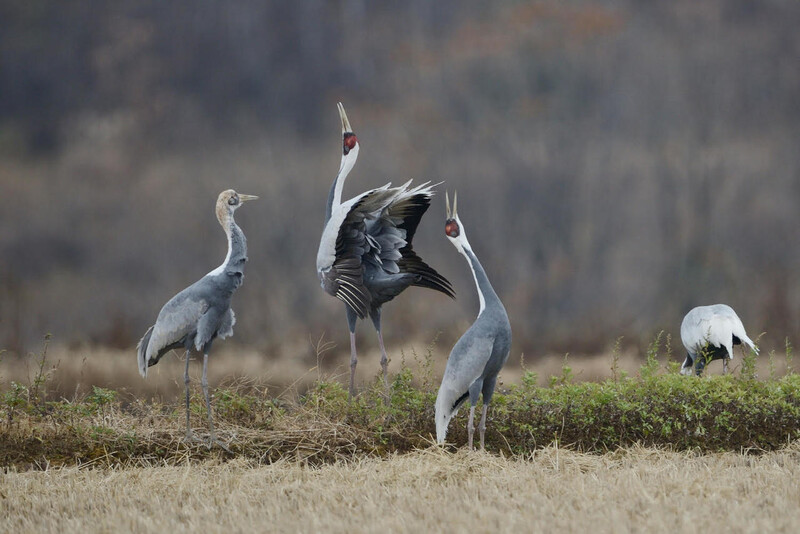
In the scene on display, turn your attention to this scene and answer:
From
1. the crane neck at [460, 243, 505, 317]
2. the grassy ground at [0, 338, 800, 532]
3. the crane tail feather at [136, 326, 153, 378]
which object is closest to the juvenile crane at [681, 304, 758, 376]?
the grassy ground at [0, 338, 800, 532]

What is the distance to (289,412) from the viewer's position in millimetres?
6605

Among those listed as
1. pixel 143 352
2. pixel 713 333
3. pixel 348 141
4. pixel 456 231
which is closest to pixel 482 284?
pixel 456 231

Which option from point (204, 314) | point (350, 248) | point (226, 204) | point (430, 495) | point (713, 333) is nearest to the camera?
point (430, 495)

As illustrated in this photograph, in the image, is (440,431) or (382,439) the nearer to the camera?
(440,431)

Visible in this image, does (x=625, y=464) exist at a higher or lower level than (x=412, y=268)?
lower

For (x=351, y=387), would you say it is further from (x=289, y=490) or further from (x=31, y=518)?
(x=31, y=518)

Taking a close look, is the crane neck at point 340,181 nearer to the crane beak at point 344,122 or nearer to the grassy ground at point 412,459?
the crane beak at point 344,122

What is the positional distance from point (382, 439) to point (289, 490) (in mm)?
1244

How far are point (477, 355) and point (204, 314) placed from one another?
74.3 inches

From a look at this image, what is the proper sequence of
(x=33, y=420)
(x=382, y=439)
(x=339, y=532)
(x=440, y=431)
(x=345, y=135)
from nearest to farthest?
1. (x=339, y=532)
2. (x=440, y=431)
3. (x=382, y=439)
4. (x=33, y=420)
5. (x=345, y=135)

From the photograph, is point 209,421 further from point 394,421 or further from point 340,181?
point 340,181

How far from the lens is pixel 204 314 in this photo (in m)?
5.93

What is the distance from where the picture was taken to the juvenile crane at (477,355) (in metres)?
5.31

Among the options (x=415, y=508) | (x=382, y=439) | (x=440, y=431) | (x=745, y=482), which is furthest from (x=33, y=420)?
(x=745, y=482)
